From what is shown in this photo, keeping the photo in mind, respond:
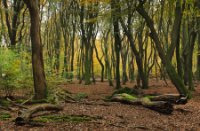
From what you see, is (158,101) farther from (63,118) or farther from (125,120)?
(63,118)

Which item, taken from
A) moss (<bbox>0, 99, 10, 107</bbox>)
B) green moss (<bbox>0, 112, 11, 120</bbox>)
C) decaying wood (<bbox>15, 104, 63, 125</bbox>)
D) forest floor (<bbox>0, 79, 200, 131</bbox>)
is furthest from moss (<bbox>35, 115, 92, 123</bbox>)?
moss (<bbox>0, 99, 10, 107</bbox>)

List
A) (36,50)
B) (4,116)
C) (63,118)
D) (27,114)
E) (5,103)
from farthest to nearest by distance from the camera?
(36,50)
(5,103)
(4,116)
(63,118)
(27,114)

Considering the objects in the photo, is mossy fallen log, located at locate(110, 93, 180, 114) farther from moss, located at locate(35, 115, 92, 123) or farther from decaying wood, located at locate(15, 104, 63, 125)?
decaying wood, located at locate(15, 104, 63, 125)

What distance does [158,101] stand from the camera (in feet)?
42.3

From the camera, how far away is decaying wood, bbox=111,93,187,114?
12.4 m

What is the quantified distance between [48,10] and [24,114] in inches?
1237

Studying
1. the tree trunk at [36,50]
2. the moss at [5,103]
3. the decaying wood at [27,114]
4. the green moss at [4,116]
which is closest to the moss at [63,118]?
the decaying wood at [27,114]

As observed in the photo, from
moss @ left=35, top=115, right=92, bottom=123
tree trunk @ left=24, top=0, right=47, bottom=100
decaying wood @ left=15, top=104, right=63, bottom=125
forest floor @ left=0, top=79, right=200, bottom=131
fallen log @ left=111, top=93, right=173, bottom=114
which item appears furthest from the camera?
tree trunk @ left=24, top=0, right=47, bottom=100

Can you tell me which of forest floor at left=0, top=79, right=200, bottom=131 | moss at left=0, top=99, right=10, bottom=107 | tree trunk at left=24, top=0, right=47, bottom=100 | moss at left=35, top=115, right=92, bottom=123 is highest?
tree trunk at left=24, top=0, right=47, bottom=100

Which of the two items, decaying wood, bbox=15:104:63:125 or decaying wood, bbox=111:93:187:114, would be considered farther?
decaying wood, bbox=111:93:187:114

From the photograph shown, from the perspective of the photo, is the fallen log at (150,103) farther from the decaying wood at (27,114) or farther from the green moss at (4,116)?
the green moss at (4,116)

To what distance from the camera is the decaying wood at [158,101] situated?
12430mm

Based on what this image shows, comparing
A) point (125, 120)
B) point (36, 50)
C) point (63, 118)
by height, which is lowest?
point (125, 120)

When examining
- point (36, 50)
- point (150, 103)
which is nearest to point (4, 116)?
point (36, 50)
